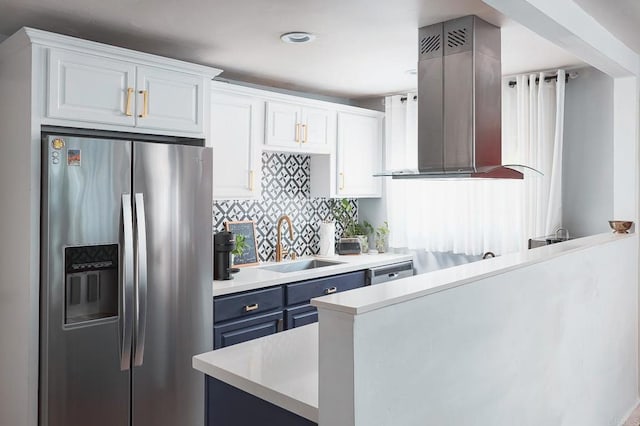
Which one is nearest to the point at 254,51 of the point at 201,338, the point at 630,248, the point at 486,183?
the point at 201,338

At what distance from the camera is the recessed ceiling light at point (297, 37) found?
108 inches

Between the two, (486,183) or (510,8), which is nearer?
(510,8)

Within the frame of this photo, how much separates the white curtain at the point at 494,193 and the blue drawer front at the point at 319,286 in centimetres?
75

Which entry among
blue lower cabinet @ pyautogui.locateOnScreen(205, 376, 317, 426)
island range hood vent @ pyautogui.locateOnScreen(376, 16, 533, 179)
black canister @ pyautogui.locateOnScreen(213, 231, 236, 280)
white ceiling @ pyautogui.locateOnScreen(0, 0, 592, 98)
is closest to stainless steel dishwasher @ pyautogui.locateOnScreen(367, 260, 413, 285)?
black canister @ pyautogui.locateOnScreen(213, 231, 236, 280)

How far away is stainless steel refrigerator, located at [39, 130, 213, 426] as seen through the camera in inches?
92.1

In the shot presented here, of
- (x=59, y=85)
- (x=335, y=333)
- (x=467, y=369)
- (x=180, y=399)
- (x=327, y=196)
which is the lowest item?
(x=180, y=399)

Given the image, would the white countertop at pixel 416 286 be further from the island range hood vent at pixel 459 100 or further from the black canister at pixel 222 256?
the black canister at pixel 222 256

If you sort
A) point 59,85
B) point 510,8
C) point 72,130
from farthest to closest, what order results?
point 72,130
point 59,85
point 510,8

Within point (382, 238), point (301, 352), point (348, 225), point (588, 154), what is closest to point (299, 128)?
point (348, 225)

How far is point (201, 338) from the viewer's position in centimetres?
285

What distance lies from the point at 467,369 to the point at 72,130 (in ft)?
7.06

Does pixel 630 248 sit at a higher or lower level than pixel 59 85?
lower

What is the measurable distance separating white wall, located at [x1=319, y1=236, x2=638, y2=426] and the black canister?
184 cm

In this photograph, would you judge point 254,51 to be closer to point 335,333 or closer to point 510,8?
point 510,8
